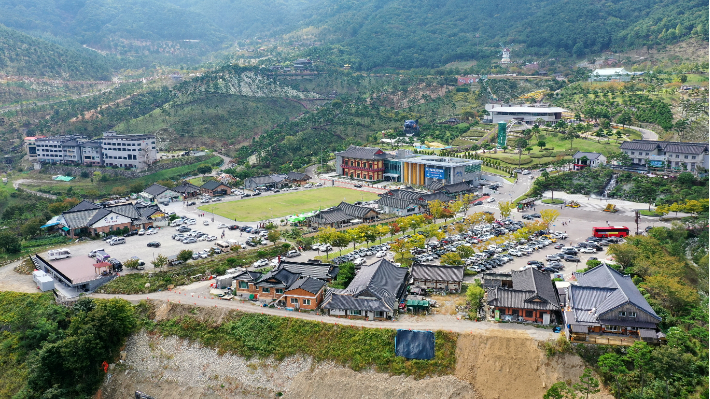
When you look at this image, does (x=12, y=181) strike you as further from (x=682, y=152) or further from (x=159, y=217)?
(x=682, y=152)

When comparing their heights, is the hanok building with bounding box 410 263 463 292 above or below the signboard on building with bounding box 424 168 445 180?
below

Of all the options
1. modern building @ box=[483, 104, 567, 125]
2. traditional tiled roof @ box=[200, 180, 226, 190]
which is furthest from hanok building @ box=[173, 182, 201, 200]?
modern building @ box=[483, 104, 567, 125]

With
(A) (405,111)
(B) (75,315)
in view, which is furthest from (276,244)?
(A) (405,111)

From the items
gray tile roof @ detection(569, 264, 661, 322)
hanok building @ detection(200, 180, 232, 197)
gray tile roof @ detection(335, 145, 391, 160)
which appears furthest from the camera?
gray tile roof @ detection(335, 145, 391, 160)

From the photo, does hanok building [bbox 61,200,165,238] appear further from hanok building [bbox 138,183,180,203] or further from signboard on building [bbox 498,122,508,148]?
signboard on building [bbox 498,122,508,148]

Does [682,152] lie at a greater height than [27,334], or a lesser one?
greater

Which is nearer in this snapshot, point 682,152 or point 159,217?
point 159,217
